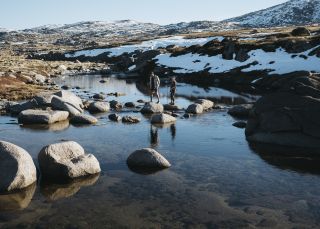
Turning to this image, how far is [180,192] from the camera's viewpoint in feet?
64.3

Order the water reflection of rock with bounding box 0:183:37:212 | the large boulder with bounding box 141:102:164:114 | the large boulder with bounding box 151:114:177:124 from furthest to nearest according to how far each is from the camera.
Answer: the large boulder with bounding box 141:102:164:114 → the large boulder with bounding box 151:114:177:124 → the water reflection of rock with bounding box 0:183:37:212

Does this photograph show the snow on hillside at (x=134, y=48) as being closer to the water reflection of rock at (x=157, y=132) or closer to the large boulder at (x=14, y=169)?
the water reflection of rock at (x=157, y=132)

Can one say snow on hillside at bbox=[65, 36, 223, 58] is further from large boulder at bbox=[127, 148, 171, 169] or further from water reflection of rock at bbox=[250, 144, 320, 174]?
large boulder at bbox=[127, 148, 171, 169]

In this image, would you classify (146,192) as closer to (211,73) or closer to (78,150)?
(78,150)

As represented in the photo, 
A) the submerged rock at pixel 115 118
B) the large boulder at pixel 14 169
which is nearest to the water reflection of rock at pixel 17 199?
the large boulder at pixel 14 169

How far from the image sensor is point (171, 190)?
65.0 ft

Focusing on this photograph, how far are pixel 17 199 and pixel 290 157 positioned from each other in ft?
51.7

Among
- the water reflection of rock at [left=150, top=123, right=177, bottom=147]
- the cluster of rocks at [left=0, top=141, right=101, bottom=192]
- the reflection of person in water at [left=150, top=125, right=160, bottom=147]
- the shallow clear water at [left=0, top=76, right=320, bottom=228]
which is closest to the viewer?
the shallow clear water at [left=0, top=76, right=320, bottom=228]

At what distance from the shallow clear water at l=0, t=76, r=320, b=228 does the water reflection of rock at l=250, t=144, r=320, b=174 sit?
2.2 inches

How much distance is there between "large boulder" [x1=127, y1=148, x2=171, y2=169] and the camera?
23.0 metres

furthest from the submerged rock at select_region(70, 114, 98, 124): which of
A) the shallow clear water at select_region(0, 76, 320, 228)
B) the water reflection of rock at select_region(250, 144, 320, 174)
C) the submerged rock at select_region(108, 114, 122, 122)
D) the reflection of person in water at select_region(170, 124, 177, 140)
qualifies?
the water reflection of rock at select_region(250, 144, 320, 174)

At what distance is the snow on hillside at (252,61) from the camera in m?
69.1

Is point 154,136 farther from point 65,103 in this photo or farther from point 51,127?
point 65,103

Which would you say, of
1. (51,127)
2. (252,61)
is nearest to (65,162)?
(51,127)
